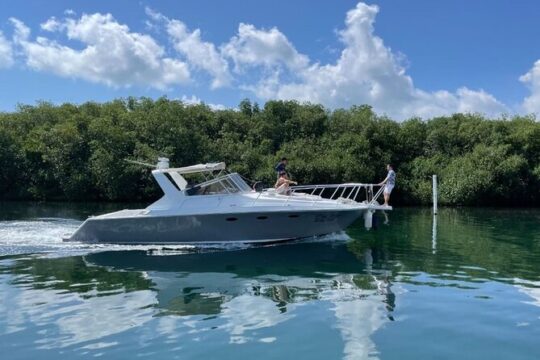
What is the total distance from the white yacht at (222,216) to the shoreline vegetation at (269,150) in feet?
94.1

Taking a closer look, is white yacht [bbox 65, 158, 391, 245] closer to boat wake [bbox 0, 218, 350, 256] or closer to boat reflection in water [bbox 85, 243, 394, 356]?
boat wake [bbox 0, 218, 350, 256]

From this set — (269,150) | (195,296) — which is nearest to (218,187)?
(195,296)

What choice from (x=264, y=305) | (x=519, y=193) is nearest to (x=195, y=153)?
(x=519, y=193)

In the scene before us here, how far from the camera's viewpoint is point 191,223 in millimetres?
18250

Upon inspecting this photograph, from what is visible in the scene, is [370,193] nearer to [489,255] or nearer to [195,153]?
[489,255]

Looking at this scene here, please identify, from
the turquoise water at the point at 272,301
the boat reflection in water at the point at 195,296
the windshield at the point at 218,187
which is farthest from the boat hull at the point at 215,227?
the boat reflection in water at the point at 195,296

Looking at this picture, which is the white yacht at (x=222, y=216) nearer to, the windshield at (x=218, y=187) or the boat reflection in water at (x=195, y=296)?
the windshield at (x=218, y=187)

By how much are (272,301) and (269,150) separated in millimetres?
44380

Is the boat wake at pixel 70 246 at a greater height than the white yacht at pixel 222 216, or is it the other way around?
the white yacht at pixel 222 216

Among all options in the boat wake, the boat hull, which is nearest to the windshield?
the boat hull

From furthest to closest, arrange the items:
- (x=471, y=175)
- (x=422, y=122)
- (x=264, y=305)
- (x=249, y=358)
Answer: (x=422, y=122) → (x=471, y=175) → (x=264, y=305) → (x=249, y=358)

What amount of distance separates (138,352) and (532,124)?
53.3 metres

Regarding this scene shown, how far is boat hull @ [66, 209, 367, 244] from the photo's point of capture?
18109mm

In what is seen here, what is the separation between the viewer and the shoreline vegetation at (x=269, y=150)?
47219mm
